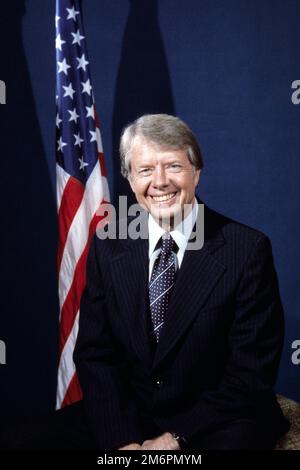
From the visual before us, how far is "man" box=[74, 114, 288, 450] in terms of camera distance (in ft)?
4.59

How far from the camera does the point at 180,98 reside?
95.0 inches

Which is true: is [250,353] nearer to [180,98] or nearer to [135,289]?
[135,289]

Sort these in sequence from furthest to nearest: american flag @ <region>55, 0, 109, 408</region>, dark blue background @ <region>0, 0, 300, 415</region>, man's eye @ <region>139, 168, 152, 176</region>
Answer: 1. dark blue background @ <region>0, 0, 300, 415</region>
2. american flag @ <region>55, 0, 109, 408</region>
3. man's eye @ <region>139, 168, 152, 176</region>

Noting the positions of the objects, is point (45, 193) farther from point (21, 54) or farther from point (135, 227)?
point (135, 227)

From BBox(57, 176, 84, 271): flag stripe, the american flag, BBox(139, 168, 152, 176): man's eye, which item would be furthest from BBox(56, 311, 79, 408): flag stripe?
BBox(139, 168, 152, 176): man's eye

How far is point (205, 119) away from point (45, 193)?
869 millimetres

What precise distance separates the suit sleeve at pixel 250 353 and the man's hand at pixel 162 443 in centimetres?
4

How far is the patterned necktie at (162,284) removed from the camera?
4.92 feet

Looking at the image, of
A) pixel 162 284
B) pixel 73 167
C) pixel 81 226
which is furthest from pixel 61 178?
pixel 162 284

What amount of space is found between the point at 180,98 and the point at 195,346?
138 centimetres

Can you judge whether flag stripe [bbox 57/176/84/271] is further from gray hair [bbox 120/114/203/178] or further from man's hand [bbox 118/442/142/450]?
man's hand [bbox 118/442/142/450]

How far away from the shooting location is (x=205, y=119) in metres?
2.42

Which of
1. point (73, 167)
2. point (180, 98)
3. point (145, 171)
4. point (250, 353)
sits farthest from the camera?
point (180, 98)

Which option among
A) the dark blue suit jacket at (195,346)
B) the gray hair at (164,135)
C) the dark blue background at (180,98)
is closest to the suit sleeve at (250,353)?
the dark blue suit jacket at (195,346)
